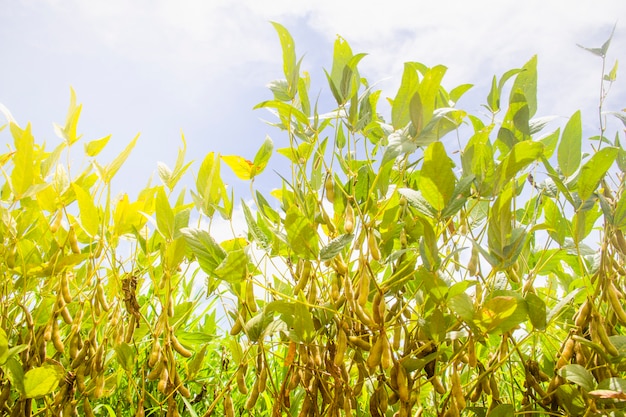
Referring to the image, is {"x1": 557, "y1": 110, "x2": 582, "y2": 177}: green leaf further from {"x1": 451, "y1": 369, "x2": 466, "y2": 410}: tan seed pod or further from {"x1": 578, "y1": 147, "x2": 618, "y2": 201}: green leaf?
{"x1": 451, "y1": 369, "x2": 466, "y2": 410}: tan seed pod

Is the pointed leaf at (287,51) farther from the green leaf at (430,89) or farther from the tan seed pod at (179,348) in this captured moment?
the tan seed pod at (179,348)

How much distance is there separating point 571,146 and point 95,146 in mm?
940

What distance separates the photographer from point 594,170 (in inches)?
32.4

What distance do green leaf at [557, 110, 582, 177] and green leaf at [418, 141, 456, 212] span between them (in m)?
0.24

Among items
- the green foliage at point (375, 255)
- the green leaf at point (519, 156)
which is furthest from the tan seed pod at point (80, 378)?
the green leaf at point (519, 156)

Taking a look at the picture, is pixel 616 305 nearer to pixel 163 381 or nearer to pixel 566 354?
pixel 566 354

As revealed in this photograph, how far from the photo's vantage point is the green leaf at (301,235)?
78 cm

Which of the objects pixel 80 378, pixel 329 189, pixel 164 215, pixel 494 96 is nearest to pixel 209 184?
pixel 164 215

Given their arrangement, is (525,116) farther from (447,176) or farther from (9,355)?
(9,355)

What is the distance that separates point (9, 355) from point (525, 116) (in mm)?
969

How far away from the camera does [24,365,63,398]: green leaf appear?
3.03 feet

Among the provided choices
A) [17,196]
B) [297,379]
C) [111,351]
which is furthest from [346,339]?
[17,196]

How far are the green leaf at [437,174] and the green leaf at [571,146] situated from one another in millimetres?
236

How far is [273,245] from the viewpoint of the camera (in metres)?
0.99
